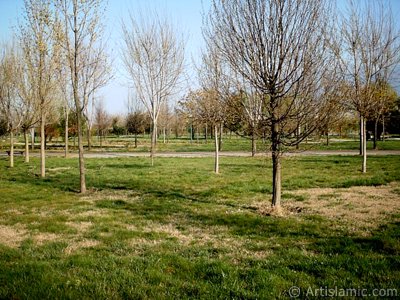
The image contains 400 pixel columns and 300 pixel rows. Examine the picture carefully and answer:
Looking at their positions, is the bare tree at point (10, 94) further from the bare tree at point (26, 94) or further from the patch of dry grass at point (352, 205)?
the patch of dry grass at point (352, 205)

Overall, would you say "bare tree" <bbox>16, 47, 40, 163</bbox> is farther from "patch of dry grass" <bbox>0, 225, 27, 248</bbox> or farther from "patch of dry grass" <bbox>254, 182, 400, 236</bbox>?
"patch of dry grass" <bbox>254, 182, 400, 236</bbox>

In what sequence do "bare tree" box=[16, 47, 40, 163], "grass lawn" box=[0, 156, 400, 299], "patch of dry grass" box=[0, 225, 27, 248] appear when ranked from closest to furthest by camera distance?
"grass lawn" box=[0, 156, 400, 299], "patch of dry grass" box=[0, 225, 27, 248], "bare tree" box=[16, 47, 40, 163]

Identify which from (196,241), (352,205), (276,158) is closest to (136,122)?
(276,158)

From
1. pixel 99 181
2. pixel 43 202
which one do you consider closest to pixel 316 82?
pixel 43 202

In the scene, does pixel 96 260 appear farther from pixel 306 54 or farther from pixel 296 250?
pixel 306 54

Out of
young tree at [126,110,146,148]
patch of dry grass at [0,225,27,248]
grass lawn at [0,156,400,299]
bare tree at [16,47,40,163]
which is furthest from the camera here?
young tree at [126,110,146,148]

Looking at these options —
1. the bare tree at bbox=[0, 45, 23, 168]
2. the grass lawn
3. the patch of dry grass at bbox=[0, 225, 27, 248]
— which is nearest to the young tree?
the bare tree at bbox=[0, 45, 23, 168]

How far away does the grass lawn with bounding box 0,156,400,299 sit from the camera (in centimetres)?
455

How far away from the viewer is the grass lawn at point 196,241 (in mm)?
4547

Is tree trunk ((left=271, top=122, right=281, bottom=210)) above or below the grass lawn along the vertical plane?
above

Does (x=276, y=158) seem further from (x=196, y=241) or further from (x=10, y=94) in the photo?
(x=10, y=94)

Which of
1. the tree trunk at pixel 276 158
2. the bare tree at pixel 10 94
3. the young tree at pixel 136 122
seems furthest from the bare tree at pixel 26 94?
the young tree at pixel 136 122

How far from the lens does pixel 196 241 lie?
680 cm

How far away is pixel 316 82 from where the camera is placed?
8484 mm
